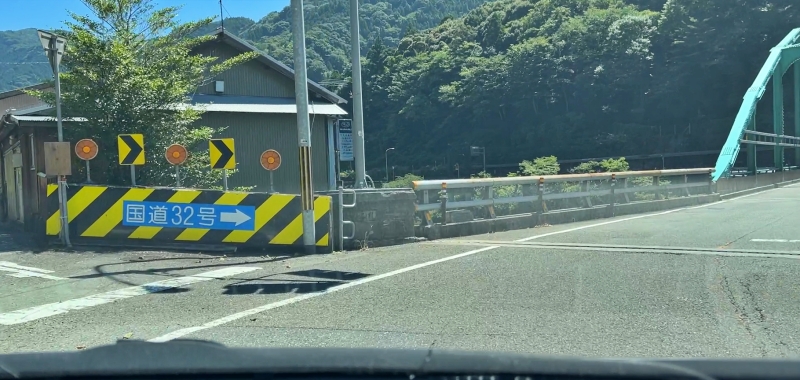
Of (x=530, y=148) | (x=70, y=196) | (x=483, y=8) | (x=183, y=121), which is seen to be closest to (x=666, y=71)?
(x=530, y=148)

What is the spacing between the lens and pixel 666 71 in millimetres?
71438

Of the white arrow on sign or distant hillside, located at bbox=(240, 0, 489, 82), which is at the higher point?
distant hillside, located at bbox=(240, 0, 489, 82)

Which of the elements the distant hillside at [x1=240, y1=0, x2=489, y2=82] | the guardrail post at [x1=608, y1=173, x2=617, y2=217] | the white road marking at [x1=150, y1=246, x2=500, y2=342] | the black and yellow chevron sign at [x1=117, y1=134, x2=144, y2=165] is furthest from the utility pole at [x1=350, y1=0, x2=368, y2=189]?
the distant hillside at [x1=240, y1=0, x2=489, y2=82]

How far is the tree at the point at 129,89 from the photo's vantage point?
15.8 m

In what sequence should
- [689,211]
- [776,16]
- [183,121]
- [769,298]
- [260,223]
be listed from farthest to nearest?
[776,16] < [689,211] < [183,121] < [260,223] < [769,298]

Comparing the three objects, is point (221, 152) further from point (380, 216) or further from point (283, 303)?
point (283, 303)

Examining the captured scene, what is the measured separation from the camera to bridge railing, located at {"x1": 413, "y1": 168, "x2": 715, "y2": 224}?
→ 48.0ft

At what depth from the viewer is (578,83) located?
3027 inches

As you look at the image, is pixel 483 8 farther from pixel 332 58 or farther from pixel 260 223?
pixel 260 223

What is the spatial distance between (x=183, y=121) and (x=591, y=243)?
1013cm

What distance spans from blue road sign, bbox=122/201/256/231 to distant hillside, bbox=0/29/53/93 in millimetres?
48263

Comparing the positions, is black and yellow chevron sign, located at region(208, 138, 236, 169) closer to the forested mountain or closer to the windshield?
the windshield

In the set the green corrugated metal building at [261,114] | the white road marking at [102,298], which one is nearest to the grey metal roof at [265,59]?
the green corrugated metal building at [261,114]

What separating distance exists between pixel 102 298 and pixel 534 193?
11.4m
